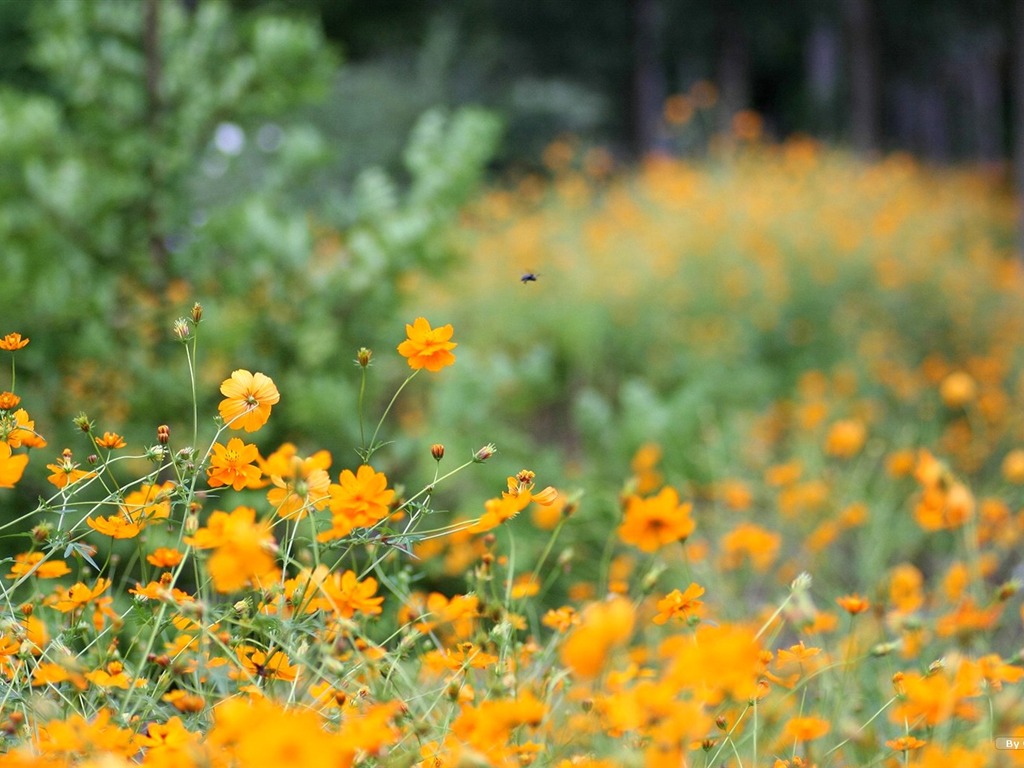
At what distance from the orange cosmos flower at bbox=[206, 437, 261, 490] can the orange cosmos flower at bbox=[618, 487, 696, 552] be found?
361 millimetres

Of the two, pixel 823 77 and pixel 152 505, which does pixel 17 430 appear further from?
pixel 823 77

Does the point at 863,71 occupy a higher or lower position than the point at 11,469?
lower

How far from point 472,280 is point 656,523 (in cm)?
454

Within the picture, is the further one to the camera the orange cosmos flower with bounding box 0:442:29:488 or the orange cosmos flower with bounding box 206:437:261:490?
the orange cosmos flower with bounding box 206:437:261:490

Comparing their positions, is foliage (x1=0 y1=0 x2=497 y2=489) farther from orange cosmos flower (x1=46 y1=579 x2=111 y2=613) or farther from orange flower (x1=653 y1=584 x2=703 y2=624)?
orange flower (x1=653 y1=584 x2=703 y2=624)

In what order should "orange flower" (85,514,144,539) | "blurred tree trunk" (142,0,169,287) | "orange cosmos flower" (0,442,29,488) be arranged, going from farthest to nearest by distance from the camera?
"blurred tree trunk" (142,0,169,287) < "orange flower" (85,514,144,539) < "orange cosmos flower" (0,442,29,488)

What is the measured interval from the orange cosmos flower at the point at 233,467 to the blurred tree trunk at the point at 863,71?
9711 millimetres

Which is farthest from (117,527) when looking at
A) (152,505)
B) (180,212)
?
(180,212)

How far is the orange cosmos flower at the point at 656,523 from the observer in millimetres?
930

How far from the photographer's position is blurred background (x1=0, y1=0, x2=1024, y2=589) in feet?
8.82

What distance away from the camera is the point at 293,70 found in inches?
113

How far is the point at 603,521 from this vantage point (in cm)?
310

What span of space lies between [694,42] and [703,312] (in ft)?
30.5

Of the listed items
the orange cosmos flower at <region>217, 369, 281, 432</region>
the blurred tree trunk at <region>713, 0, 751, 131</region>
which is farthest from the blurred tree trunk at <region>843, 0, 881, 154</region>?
the orange cosmos flower at <region>217, 369, 281, 432</region>
